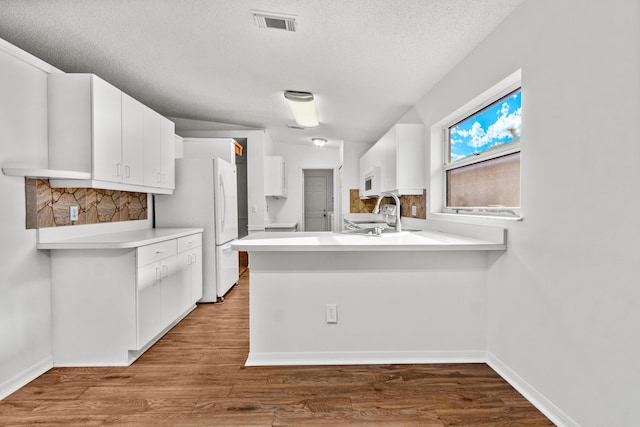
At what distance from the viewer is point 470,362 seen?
230 centimetres

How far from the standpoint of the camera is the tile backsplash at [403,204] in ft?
11.6

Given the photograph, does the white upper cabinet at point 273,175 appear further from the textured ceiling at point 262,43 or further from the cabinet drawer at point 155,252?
the cabinet drawer at point 155,252

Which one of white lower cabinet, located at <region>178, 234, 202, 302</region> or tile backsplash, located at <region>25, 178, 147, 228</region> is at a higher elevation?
tile backsplash, located at <region>25, 178, 147, 228</region>

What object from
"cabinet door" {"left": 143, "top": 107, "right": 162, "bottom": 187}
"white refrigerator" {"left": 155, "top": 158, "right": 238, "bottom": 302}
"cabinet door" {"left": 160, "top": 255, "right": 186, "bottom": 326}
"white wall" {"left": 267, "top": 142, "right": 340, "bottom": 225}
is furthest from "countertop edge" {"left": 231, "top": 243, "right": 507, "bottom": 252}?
"white wall" {"left": 267, "top": 142, "right": 340, "bottom": 225}

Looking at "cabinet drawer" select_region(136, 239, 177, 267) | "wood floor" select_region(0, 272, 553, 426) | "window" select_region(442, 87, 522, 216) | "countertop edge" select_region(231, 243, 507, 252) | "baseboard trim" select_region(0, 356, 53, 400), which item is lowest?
"wood floor" select_region(0, 272, 553, 426)

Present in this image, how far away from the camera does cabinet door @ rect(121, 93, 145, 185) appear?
2.78 m

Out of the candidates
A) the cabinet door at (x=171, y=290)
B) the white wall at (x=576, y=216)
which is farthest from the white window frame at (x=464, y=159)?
the cabinet door at (x=171, y=290)

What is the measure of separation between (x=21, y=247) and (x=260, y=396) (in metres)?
1.73

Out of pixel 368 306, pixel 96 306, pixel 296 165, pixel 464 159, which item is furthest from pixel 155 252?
pixel 296 165

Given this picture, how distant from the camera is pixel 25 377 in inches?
82.0

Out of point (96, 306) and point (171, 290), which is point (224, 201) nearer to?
point (171, 290)

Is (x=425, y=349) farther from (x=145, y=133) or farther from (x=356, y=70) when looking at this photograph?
(x=145, y=133)

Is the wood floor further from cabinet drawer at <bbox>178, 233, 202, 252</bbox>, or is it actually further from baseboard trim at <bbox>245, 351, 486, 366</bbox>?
cabinet drawer at <bbox>178, 233, 202, 252</bbox>

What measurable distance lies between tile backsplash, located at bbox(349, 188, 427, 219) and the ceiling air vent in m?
1.99
